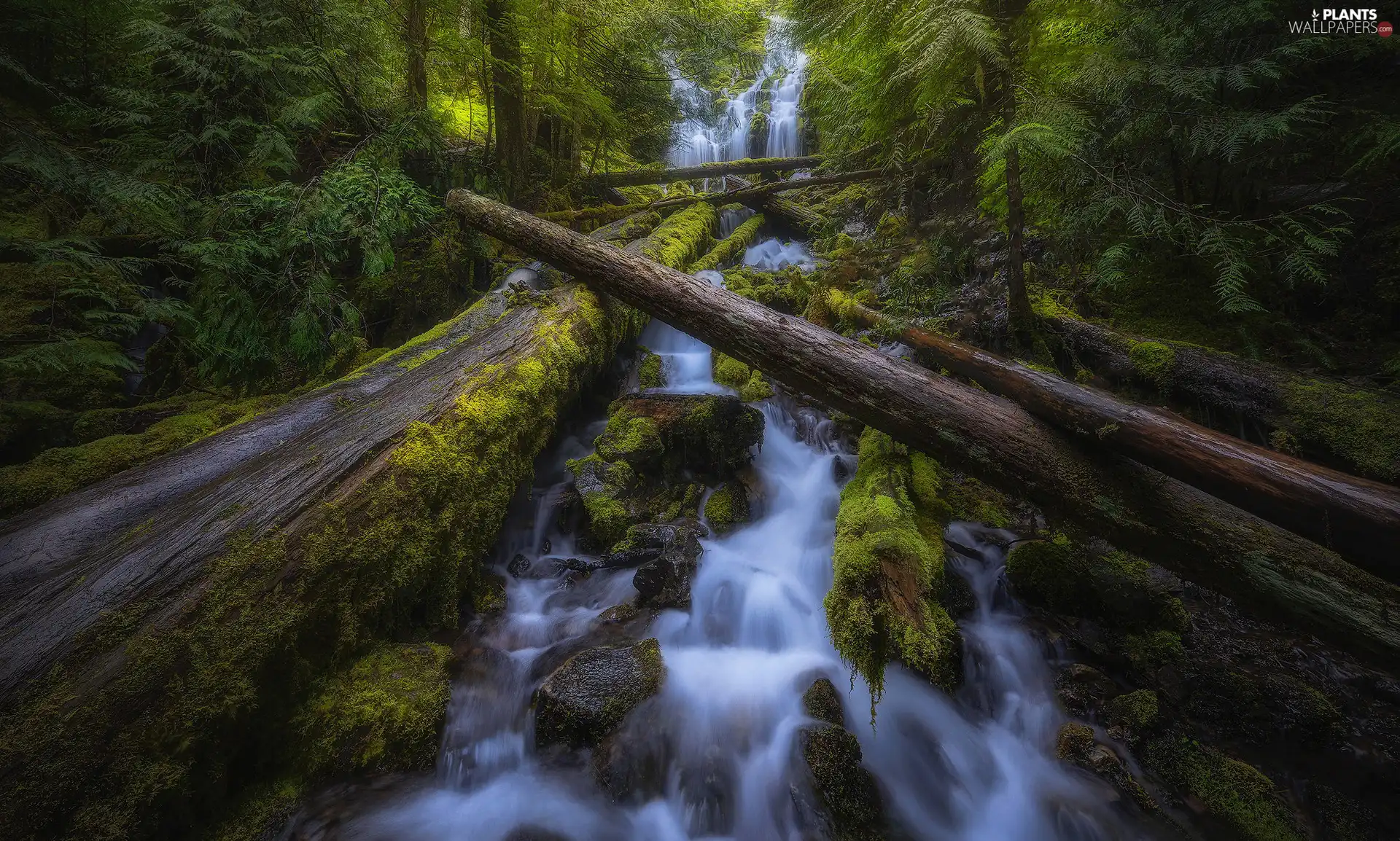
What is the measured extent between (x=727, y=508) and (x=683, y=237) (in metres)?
5.51

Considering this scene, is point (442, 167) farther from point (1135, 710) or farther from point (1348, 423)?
point (1348, 423)

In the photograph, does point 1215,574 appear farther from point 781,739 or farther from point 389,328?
point 389,328

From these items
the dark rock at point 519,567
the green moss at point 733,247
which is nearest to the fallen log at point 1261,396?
the dark rock at point 519,567

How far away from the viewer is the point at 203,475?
2742 millimetres

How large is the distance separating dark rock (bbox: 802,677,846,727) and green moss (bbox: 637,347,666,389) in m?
4.16

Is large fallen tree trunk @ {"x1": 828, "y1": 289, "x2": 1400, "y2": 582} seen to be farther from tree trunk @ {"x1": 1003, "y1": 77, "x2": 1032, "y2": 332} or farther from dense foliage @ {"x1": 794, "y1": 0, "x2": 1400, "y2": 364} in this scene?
tree trunk @ {"x1": 1003, "y1": 77, "x2": 1032, "y2": 332}

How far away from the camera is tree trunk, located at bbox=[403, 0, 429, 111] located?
20.9 feet

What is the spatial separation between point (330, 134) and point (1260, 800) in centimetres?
1118

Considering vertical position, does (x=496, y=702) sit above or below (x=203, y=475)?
below

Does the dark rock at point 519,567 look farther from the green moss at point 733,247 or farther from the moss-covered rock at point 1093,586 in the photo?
the green moss at point 733,247

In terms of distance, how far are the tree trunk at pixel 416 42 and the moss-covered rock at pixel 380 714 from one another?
672 centimetres

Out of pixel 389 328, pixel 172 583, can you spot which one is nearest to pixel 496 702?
pixel 172 583

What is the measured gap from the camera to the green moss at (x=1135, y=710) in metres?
3.04

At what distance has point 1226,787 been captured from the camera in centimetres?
275
